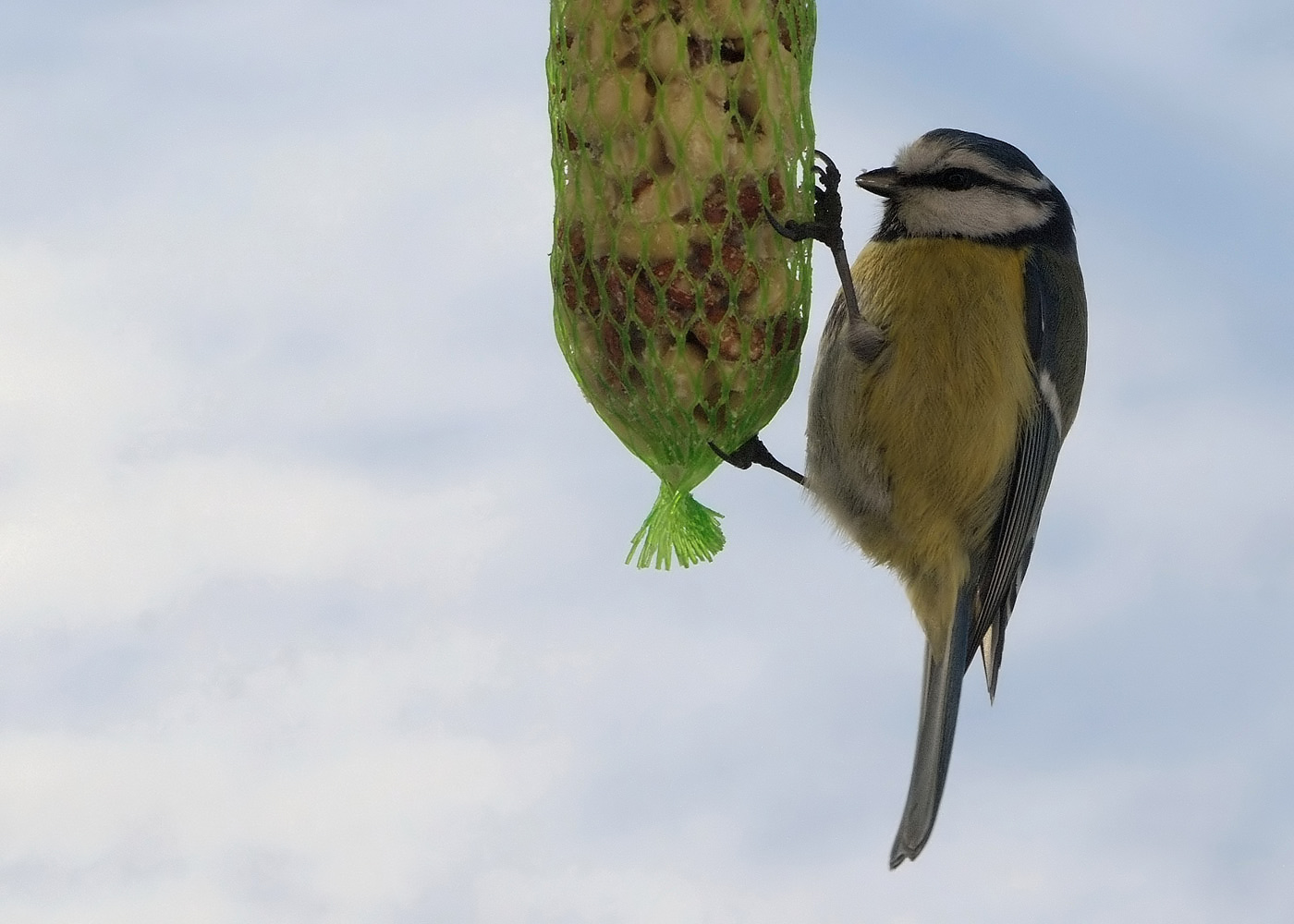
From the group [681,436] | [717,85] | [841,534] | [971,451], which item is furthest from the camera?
[841,534]

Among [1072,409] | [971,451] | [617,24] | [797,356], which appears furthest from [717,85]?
[1072,409]

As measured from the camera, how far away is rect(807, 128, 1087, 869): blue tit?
6.20 ft

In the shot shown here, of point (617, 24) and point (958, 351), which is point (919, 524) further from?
point (617, 24)

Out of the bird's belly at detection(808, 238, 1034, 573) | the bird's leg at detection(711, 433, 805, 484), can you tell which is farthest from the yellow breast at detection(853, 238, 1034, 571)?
the bird's leg at detection(711, 433, 805, 484)

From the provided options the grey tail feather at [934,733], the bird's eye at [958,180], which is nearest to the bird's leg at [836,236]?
the bird's eye at [958,180]

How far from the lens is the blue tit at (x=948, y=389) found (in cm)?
189

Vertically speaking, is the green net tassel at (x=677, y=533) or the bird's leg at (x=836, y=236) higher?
the bird's leg at (x=836, y=236)

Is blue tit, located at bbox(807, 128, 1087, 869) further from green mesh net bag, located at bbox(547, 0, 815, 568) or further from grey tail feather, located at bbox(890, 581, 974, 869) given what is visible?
green mesh net bag, located at bbox(547, 0, 815, 568)

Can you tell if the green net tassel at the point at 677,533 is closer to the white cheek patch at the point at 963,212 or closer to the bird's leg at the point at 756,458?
the bird's leg at the point at 756,458

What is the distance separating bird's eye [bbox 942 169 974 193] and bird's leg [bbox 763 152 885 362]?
0.21 m

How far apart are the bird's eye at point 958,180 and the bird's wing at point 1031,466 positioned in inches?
6.3

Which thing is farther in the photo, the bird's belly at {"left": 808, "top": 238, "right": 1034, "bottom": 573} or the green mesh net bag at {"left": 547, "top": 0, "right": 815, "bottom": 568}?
the bird's belly at {"left": 808, "top": 238, "right": 1034, "bottom": 573}

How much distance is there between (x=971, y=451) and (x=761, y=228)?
52 centimetres

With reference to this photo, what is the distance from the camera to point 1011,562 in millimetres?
2025
